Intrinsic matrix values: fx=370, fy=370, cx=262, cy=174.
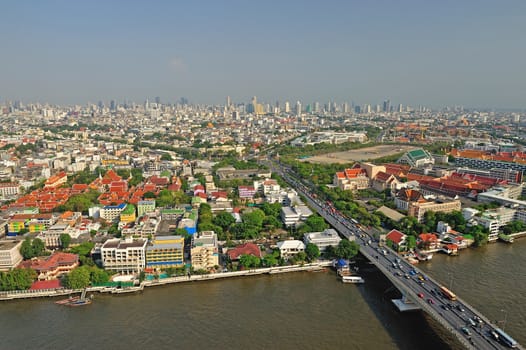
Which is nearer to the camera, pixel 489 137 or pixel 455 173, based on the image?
pixel 455 173

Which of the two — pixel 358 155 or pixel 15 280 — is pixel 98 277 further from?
pixel 358 155

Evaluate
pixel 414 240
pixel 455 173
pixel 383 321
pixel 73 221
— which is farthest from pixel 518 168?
pixel 73 221

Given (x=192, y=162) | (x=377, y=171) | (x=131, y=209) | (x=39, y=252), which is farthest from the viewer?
(x=192, y=162)

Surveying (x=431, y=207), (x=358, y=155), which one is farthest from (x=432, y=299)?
(x=358, y=155)

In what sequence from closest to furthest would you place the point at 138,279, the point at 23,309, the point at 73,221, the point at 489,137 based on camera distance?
the point at 23,309, the point at 138,279, the point at 73,221, the point at 489,137

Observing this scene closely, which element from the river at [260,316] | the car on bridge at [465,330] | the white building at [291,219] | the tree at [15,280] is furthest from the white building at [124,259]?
the car on bridge at [465,330]

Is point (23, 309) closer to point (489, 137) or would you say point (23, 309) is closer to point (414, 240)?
point (414, 240)

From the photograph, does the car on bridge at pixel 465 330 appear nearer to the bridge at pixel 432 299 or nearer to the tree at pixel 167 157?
the bridge at pixel 432 299
